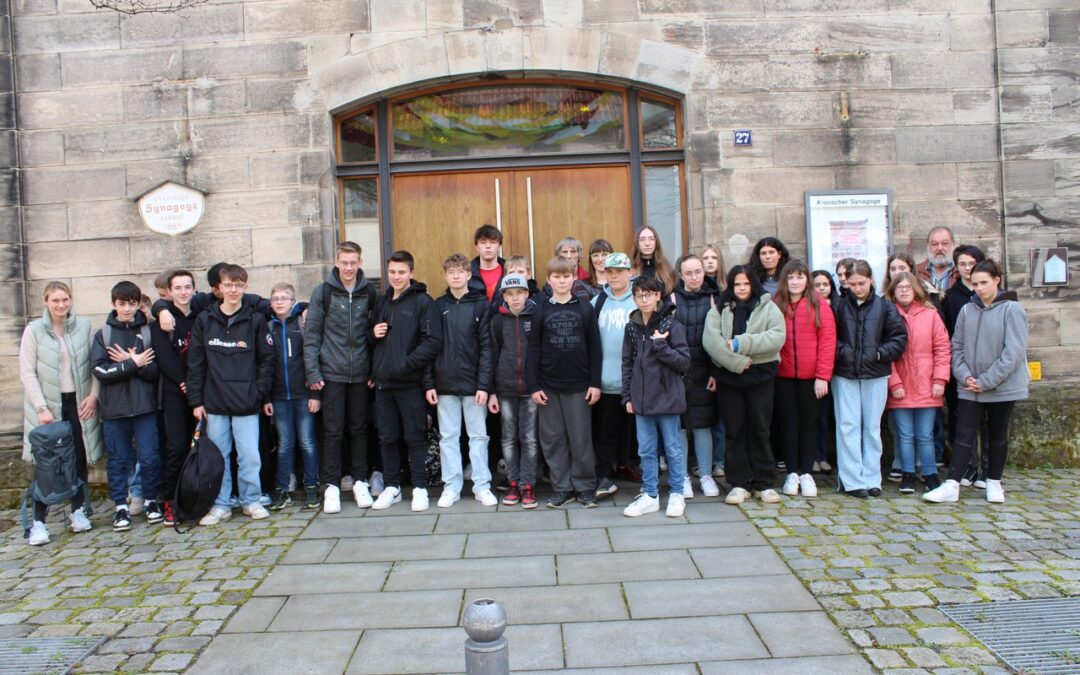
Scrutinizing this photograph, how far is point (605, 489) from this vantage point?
252 inches

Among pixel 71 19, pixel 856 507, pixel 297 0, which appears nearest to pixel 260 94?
pixel 297 0

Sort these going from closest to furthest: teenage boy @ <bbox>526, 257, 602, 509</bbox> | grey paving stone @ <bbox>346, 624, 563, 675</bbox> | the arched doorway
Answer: grey paving stone @ <bbox>346, 624, 563, 675</bbox> < teenage boy @ <bbox>526, 257, 602, 509</bbox> < the arched doorway

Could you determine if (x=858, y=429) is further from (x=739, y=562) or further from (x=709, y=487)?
(x=739, y=562)

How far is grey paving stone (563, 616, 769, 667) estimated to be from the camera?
3746 millimetres

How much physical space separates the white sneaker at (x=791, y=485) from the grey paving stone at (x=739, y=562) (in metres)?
1.28

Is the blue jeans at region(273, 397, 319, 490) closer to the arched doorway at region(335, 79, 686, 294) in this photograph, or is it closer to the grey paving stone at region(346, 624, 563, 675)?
the arched doorway at region(335, 79, 686, 294)

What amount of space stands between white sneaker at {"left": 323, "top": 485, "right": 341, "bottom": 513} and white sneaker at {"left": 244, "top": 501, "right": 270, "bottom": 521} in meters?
0.45

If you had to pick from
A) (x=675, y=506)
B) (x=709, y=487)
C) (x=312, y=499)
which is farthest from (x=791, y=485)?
(x=312, y=499)

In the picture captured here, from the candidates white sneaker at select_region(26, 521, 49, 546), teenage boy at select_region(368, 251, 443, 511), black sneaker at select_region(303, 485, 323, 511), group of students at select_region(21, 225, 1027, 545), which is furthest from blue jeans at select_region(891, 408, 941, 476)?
white sneaker at select_region(26, 521, 49, 546)

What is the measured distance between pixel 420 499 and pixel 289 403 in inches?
51.4

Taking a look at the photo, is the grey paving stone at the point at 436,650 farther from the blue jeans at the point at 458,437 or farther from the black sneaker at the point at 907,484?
the black sneaker at the point at 907,484

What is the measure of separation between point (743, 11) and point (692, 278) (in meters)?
2.83

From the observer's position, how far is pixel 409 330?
6301 mm

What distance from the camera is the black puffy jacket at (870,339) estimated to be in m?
6.28
